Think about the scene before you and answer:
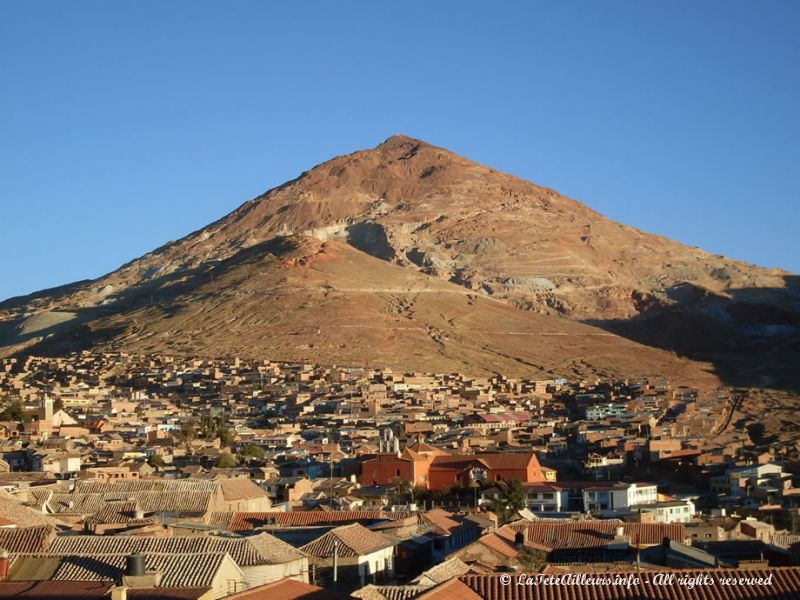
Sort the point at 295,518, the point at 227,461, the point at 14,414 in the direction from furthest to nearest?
the point at 14,414 → the point at 227,461 → the point at 295,518

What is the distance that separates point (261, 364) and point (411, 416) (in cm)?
2966

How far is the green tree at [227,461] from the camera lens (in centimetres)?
5191

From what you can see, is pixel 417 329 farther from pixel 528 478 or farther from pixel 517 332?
pixel 528 478

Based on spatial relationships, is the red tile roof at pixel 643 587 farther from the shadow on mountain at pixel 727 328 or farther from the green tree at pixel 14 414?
the shadow on mountain at pixel 727 328

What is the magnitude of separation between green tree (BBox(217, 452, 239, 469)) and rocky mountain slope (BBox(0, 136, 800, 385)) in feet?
187

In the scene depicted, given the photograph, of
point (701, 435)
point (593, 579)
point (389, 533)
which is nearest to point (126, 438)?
point (701, 435)

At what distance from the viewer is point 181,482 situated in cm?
2992

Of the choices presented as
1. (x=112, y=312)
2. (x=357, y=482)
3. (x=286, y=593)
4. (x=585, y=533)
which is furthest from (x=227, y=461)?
(x=112, y=312)

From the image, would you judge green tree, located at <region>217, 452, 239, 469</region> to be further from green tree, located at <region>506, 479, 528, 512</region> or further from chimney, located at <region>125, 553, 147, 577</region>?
chimney, located at <region>125, 553, 147, 577</region>

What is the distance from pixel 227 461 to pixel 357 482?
5874mm

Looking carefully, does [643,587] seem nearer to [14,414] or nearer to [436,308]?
[14,414]

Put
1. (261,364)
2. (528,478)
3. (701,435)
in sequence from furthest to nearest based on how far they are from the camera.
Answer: (261,364)
(701,435)
(528,478)

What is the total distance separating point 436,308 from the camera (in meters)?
140

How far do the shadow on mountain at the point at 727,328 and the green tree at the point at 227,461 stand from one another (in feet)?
248
